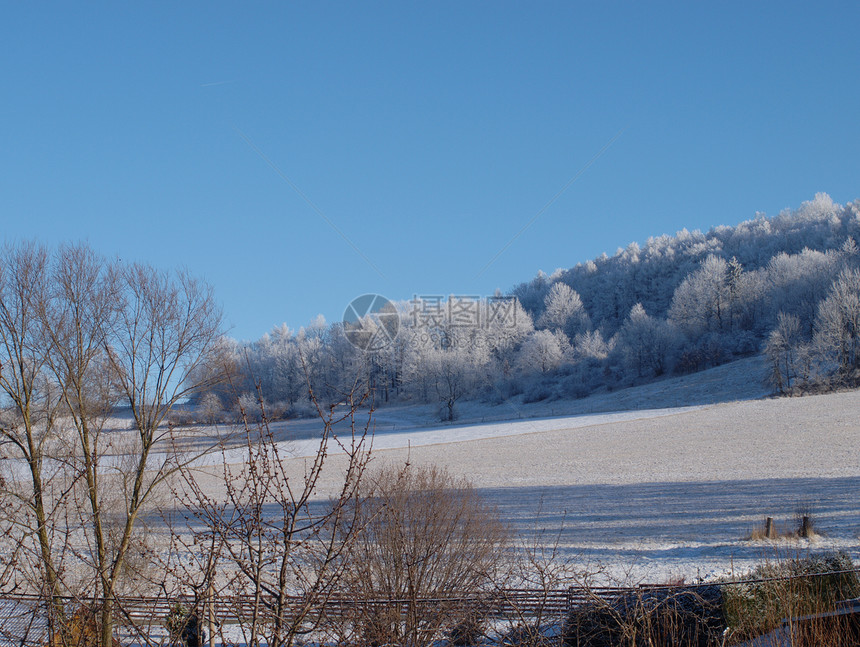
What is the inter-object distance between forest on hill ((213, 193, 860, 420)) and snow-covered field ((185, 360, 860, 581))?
9947mm

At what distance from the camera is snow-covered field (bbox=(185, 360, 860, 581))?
50.9 feet

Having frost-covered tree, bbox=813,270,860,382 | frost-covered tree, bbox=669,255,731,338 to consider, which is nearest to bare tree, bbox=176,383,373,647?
frost-covered tree, bbox=813,270,860,382

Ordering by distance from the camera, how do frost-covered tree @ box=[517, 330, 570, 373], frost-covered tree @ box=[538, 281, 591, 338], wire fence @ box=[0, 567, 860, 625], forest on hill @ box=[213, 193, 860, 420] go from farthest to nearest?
1. frost-covered tree @ box=[538, 281, 591, 338]
2. frost-covered tree @ box=[517, 330, 570, 373]
3. forest on hill @ box=[213, 193, 860, 420]
4. wire fence @ box=[0, 567, 860, 625]

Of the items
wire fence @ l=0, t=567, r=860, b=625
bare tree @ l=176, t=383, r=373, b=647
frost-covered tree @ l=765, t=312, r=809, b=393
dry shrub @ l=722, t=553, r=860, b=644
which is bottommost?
frost-covered tree @ l=765, t=312, r=809, b=393

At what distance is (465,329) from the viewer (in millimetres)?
92875

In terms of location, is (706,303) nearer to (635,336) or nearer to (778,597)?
(635,336)

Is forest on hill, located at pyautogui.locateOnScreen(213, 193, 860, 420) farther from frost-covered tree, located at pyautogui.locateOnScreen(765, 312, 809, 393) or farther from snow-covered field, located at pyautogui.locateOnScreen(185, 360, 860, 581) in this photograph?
snow-covered field, located at pyautogui.locateOnScreen(185, 360, 860, 581)

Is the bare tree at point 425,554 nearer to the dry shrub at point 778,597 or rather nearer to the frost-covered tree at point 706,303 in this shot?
the dry shrub at point 778,597

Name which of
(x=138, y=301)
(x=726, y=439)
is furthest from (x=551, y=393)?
(x=138, y=301)

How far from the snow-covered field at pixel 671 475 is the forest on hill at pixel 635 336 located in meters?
9.95

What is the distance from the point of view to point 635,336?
81.9m

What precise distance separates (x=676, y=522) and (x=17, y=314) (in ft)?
65.3

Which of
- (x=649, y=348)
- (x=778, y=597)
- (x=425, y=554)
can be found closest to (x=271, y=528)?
(x=425, y=554)

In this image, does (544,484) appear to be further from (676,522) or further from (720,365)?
(720,365)
